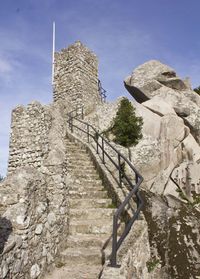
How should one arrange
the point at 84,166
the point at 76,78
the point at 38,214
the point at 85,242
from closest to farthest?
the point at 38,214 < the point at 85,242 < the point at 84,166 < the point at 76,78

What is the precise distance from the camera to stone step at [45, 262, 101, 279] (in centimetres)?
444

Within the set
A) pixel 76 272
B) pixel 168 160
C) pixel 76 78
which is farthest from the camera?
pixel 76 78

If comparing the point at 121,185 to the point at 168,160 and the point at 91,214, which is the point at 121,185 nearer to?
the point at 91,214

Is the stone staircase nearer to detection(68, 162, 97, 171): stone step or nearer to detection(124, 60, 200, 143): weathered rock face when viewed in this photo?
detection(68, 162, 97, 171): stone step

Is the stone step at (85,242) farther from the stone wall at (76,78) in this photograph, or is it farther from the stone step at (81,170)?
the stone wall at (76,78)

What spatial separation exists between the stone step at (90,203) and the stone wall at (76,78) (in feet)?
36.5

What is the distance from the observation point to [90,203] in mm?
7004

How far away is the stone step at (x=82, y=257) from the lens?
4.98 m

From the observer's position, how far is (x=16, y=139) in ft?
37.6

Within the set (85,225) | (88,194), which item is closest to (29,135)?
(88,194)

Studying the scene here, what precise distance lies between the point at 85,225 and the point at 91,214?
0.52 meters

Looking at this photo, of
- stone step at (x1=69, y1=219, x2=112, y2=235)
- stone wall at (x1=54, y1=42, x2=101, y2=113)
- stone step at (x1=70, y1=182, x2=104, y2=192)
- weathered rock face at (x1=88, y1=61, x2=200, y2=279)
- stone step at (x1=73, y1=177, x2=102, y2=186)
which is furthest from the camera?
stone wall at (x1=54, y1=42, x2=101, y2=113)

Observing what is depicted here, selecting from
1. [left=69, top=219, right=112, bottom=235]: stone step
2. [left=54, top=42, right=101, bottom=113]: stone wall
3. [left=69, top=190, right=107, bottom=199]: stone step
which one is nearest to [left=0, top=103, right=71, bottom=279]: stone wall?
[left=69, top=219, right=112, bottom=235]: stone step

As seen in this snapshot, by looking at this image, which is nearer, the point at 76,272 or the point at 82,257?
the point at 76,272
